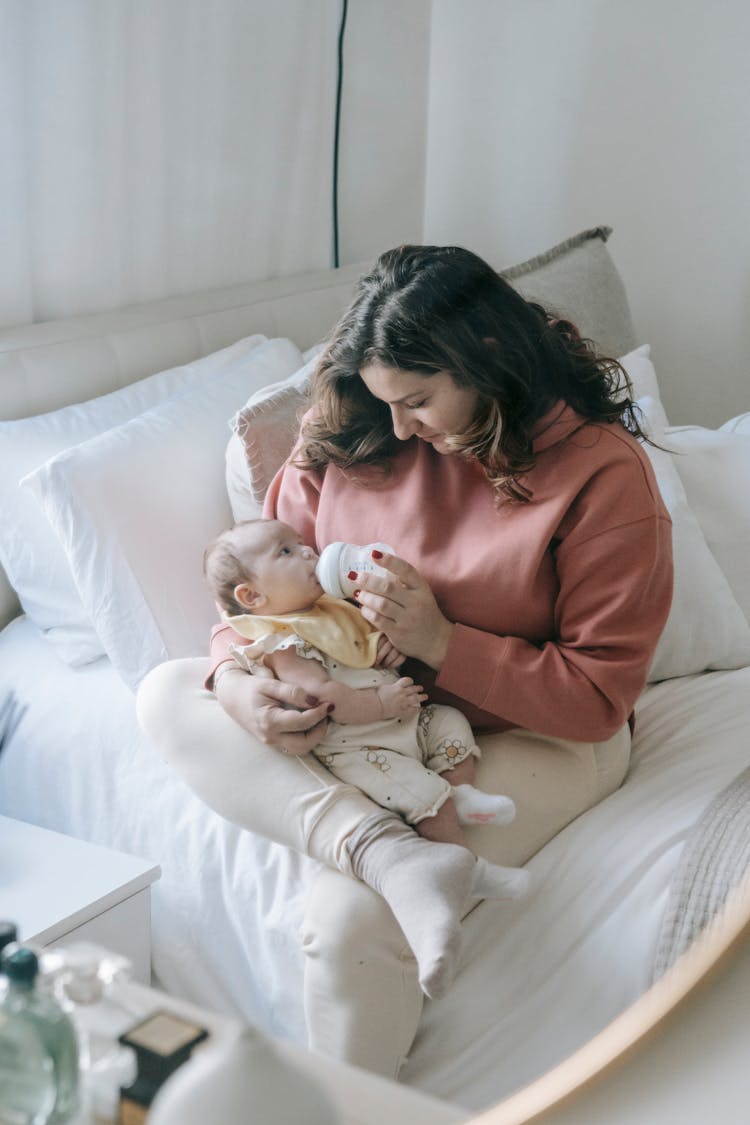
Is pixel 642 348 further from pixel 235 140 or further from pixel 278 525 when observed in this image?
pixel 235 140

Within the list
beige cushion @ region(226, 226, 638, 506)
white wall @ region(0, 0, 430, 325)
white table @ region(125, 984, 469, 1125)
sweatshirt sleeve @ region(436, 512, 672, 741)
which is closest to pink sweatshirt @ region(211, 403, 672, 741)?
sweatshirt sleeve @ region(436, 512, 672, 741)

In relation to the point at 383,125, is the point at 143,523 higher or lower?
lower

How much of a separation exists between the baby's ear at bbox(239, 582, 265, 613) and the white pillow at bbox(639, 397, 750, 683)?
0.29 meters

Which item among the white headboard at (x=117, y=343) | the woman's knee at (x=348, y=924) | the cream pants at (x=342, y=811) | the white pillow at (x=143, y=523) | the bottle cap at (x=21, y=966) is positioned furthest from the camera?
the white headboard at (x=117, y=343)

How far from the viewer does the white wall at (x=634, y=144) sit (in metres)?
0.53

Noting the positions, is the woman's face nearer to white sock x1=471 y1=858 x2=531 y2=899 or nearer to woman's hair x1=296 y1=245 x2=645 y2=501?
woman's hair x1=296 y1=245 x2=645 y2=501

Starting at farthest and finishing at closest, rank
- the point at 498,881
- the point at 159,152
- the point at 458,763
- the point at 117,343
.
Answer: the point at 117,343, the point at 159,152, the point at 458,763, the point at 498,881

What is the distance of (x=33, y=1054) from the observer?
0.45 meters

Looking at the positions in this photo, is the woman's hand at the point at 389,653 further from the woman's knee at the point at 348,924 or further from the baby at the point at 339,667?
the woman's knee at the point at 348,924

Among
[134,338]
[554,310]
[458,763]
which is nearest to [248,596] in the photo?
[458,763]

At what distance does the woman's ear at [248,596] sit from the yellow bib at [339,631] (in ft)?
0.10

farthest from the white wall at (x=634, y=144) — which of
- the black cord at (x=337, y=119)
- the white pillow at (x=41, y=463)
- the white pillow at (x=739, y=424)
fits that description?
the white pillow at (x=41, y=463)

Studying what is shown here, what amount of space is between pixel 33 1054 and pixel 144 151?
32.1 inches

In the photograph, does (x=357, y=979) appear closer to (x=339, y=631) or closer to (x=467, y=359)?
(x=339, y=631)
